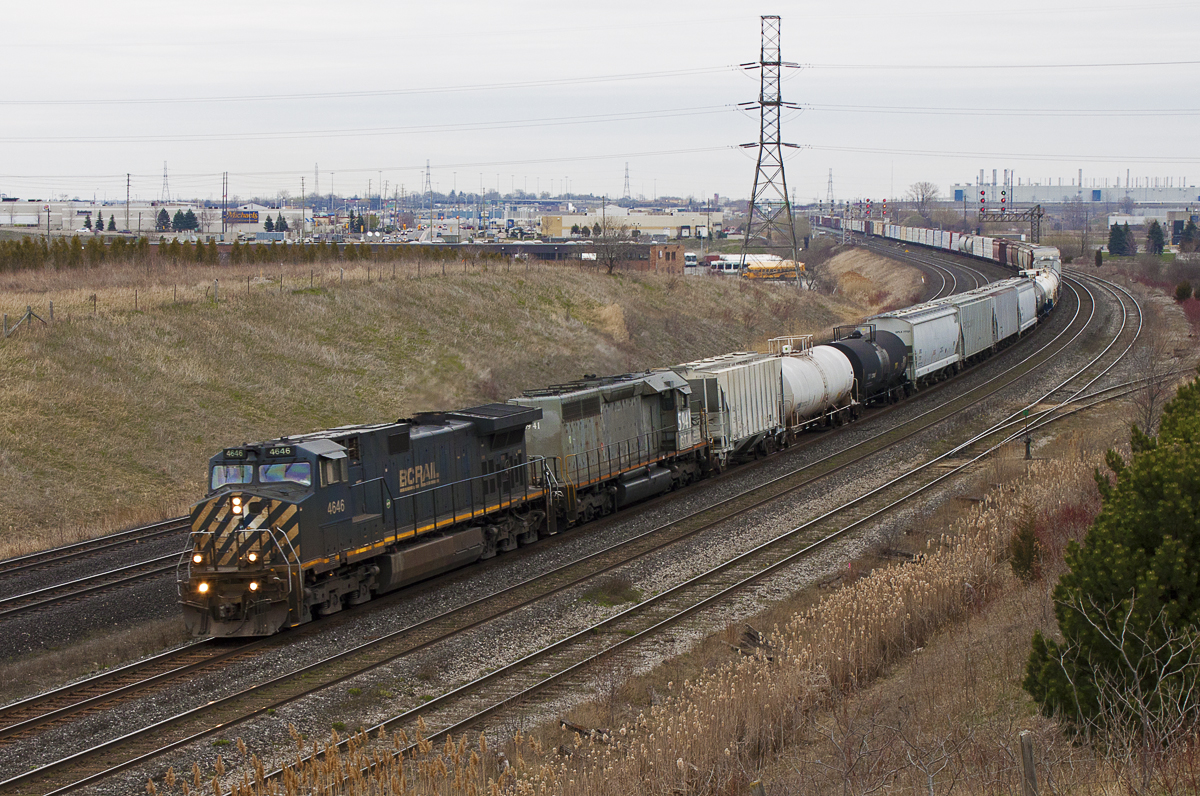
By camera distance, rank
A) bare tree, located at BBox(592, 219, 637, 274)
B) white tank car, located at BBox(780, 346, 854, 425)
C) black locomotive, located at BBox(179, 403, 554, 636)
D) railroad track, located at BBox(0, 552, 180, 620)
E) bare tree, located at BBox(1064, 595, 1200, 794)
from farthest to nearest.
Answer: bare tree, located at BBox(592, 219, 637, 274) → white tank car, located at BBox(780, 346, 854, 425) → railroad track, located at BBox(0, 552, 180, 620) → black locomotive, located at BBox(179, 403, 554, 636) → bare tree, located at BBox(1064, 595, 1200, 794)

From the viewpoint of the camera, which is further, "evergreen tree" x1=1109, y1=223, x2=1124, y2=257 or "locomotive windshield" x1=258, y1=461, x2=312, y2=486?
"evergreen tree" x1=1109, y1=223, x2=1124, y2=257

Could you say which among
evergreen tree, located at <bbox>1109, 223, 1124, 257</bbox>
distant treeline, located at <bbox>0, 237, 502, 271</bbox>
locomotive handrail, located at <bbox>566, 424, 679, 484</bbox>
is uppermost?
evergreen tree, located at <bbox>1109, 223, 1124, 257</bbox>

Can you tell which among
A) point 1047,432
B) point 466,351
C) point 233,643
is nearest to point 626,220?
point 466,351

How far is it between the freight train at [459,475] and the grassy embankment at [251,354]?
9.58 m

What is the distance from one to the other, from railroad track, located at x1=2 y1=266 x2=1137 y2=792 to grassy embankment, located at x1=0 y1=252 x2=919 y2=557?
11477 mm

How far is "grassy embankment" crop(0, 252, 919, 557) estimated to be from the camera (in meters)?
28.8

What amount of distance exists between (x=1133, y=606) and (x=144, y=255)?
51.1 meters

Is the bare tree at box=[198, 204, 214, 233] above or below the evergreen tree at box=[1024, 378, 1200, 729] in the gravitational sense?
above

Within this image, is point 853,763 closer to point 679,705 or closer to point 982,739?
point 982,739

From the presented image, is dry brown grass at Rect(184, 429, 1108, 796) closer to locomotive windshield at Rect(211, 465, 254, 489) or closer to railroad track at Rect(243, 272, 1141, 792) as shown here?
railroad track at Rect(243, 272, 1141, 792)

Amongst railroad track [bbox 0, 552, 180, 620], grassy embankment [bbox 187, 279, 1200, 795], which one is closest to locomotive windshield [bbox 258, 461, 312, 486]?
railroad track [bbox 0, 552, 180, 620]

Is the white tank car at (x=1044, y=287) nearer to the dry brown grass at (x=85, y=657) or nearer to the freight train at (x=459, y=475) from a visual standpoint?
the freight train at (x=459, y=475)

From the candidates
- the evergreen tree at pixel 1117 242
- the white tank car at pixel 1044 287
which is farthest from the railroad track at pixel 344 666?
the evergreen tree at pixel 1117 242

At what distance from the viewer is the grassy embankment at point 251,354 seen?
28750mm
